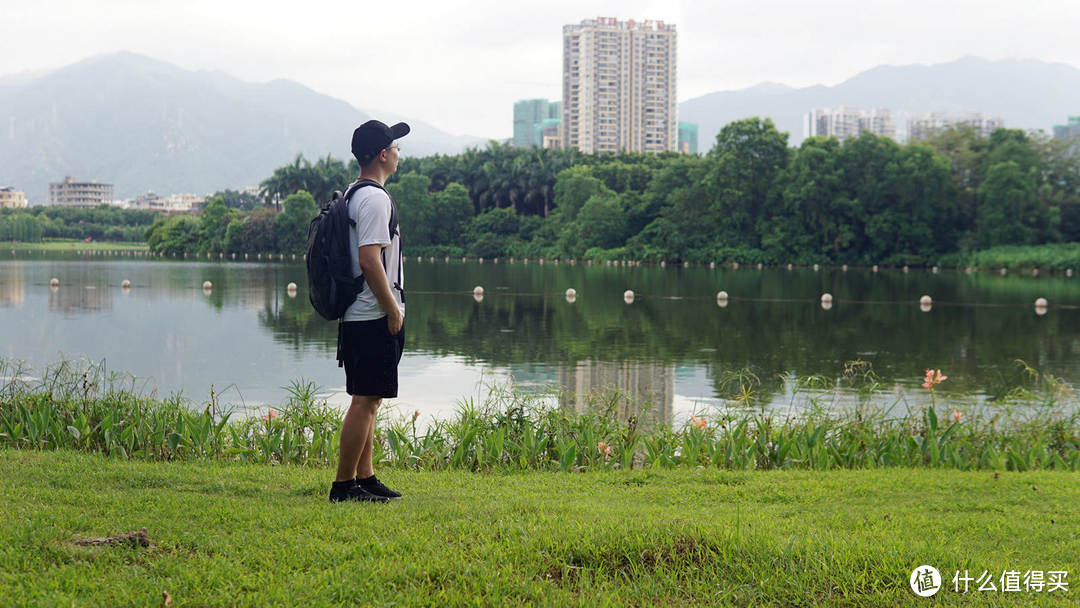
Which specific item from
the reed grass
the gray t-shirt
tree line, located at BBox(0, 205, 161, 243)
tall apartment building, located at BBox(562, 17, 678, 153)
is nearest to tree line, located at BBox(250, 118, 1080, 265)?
tree line, located at BBox(0, 205, 161, 243)

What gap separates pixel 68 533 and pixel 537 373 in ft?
37.3

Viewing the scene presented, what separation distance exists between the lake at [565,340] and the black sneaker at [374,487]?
4.60 meters

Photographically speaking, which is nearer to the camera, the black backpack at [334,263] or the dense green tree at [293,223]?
the black backpack at [334,263]

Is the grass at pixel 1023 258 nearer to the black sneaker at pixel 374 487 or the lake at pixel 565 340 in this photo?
the lake at pixel 565 340

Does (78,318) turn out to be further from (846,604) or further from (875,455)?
(846,604)

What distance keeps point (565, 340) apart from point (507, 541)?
51.4ft

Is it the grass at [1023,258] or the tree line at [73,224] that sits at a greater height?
the tree line at [73,224]

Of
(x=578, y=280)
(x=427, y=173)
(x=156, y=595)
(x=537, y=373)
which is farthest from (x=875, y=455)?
(x=427, y=173)

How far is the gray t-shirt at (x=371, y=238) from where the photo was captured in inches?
188

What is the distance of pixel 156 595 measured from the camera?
3.35 meters

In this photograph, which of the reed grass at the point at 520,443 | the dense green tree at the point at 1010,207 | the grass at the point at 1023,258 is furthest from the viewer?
the dense green tree at the point at 1010,207

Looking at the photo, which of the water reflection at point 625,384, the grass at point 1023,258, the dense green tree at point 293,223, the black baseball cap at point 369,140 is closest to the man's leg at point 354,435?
the black baseball cap at point 369,140

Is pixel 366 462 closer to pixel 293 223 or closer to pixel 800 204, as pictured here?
pixel 800 204

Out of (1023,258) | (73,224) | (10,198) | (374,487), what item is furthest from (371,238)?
(10,198)
